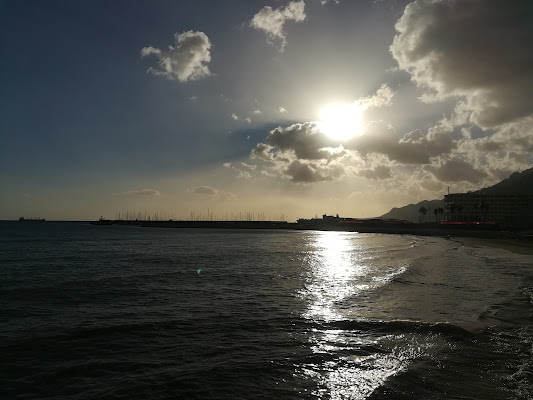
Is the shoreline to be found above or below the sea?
below

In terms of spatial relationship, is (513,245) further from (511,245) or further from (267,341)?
(267,341)

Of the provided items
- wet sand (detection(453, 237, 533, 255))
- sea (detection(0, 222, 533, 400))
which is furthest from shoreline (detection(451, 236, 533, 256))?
sea (detection(0, 222, 533, 400))

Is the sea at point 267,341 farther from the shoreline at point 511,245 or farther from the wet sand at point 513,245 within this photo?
the wet sand at point 513,245

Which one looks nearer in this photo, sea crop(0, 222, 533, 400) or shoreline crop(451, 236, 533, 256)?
sea crop(0, 222, 533, 400)

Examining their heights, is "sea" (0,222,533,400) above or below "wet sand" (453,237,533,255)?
above

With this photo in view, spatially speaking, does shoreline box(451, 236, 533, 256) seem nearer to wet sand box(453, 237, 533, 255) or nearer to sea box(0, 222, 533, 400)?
wet sand box(453, 237, 533, 255)

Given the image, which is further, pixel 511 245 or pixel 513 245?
pixel 511 245

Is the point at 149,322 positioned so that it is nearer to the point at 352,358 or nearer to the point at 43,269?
the point at 352,358

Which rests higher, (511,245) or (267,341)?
(267,341)

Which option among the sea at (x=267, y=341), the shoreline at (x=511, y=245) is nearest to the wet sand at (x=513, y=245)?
the shoreline at (x=511, y=245)

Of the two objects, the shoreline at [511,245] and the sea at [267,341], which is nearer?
the sea at [267,341]

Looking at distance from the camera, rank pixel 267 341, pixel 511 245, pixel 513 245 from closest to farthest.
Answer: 1. pixel 267 341
2. pixel 513 245
3. pixel 511 245

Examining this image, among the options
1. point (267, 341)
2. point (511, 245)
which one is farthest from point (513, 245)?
point (267, 341)

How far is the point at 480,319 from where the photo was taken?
18297 mm
